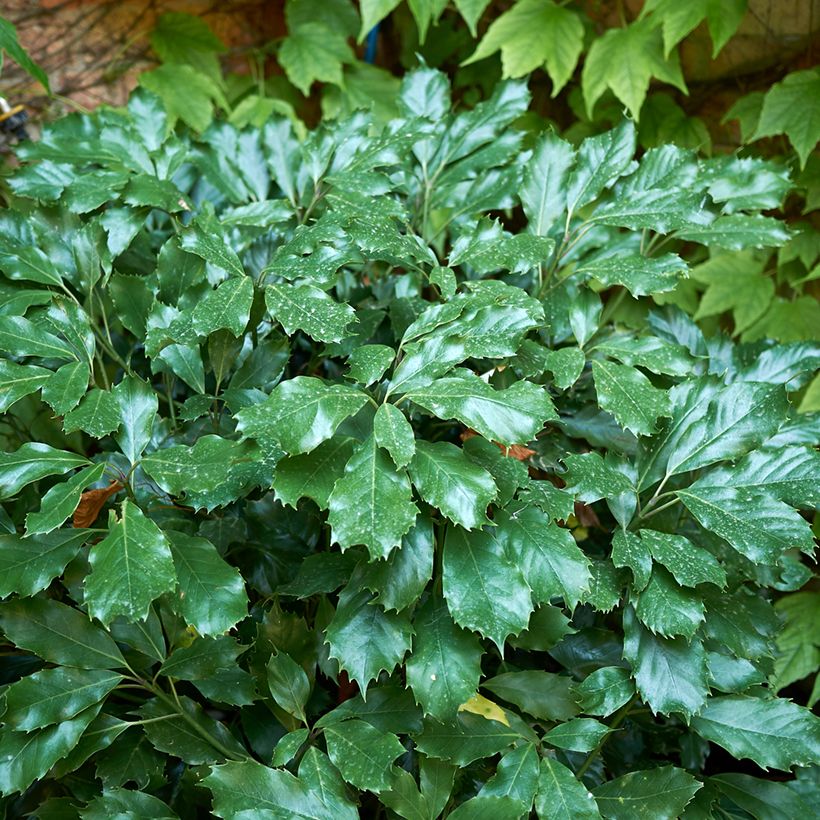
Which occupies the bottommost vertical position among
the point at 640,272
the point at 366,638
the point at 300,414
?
the point at 366,638

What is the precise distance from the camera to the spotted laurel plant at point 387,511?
0.81m

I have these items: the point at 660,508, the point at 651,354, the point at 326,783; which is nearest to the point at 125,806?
the point at 326,783

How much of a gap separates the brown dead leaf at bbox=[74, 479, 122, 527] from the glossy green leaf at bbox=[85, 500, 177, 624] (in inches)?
7.0

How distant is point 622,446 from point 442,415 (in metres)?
0.34

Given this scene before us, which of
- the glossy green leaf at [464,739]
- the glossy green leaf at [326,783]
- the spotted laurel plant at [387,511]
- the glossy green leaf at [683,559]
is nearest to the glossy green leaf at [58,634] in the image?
the spotted laurel plant at [387,511]

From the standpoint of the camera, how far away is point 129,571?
766 millimetres

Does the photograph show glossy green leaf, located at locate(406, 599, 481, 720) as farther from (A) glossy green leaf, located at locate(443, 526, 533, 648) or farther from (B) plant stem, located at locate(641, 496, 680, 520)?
(B) plant stem, located at locate(641, 496, 680, 520)

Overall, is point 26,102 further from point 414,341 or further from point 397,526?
point 397,526

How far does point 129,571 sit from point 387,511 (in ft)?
0.76

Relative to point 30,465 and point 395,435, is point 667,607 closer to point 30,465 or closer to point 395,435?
point 395,435

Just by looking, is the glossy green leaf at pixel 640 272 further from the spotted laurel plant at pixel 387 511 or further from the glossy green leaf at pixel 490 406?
the glossy green leaf at pixel 490 406

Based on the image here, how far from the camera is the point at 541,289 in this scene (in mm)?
1114

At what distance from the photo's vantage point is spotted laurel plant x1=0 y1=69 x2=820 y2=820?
0.81 meters

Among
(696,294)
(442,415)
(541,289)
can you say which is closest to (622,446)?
(541,289)
